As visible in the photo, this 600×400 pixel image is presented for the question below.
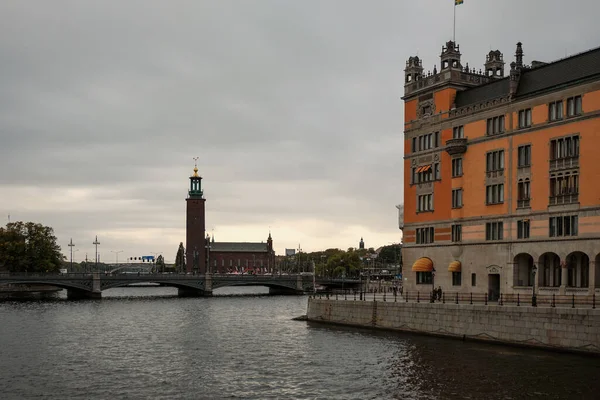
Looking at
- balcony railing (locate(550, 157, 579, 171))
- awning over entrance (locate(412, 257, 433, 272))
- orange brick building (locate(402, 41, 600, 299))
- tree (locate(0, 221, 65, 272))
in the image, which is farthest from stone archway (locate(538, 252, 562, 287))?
tree (locate(0, 221, 65, 272))

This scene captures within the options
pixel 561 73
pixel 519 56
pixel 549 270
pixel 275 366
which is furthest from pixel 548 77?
pixel 275 366

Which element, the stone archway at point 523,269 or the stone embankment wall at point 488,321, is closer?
the stone embankment wall at point 488,321

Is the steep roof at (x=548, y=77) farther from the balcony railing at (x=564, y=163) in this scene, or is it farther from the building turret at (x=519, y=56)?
the balcony railing at (x=564, y=163)

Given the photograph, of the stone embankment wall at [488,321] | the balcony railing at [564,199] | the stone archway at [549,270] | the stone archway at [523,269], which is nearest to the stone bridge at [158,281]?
the stone embankment wall at [488,321]

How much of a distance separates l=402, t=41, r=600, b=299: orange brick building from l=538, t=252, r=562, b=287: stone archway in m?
0.09

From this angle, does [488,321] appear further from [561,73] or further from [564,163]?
[561,73]

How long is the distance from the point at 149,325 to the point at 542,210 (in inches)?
1831

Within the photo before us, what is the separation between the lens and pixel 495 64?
8444cm

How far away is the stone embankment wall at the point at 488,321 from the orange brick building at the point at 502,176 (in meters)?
7.21

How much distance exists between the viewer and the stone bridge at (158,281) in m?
141

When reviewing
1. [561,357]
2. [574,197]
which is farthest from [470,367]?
[574,197]

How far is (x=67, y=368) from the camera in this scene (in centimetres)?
5403

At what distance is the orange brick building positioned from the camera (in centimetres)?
6338

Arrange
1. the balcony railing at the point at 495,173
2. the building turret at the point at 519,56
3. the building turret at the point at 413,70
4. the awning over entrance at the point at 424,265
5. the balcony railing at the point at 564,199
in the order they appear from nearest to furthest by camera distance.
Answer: the balcony railing at the point at 564,199 < the balcony railing at the point at 495,173 < the building turret at the point at 519,56 < the awning over entrance at the point at 424,265 < the building turret at the point at 413,70
